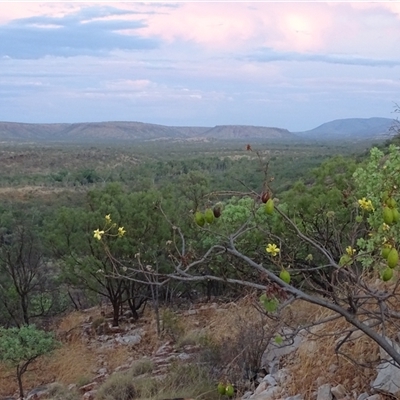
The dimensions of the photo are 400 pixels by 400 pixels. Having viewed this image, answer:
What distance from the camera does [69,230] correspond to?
12.6 metres

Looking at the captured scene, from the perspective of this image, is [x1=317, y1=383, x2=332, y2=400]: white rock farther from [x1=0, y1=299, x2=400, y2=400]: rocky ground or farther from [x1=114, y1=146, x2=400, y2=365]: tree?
[x1=114, y1=146, x2=400, y2=365]: tree

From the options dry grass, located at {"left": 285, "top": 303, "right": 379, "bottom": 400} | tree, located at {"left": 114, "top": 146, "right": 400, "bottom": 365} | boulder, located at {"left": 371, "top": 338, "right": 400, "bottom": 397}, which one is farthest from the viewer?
dry grass, located at {"left": 285, "top": 303, "right": 379, "bottom": 400}

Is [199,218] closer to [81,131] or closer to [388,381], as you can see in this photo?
[388,381]

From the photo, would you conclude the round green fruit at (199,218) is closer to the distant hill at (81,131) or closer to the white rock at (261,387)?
the white rock at (261,387)

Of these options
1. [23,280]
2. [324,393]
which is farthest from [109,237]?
[324,393]

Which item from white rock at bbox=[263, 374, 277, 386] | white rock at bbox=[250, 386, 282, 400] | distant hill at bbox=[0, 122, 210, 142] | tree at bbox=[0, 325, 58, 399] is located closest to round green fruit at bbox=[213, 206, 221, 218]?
white rock at bbox=[250, 386, 282, 400]

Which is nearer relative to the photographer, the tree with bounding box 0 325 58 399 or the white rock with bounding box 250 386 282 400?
the white rock with bounding box 250 386 282 400

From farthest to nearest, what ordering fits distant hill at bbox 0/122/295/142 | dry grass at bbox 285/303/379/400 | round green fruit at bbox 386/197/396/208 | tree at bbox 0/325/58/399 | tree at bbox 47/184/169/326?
1. distant hill at bbox 0/122/295/142
2. tree at bbox 47/184/169/326
3. tree at bbox 0/325/58/399
4. dry grass at bbox 285/303/379/400
5. round green fruit at bbox 386/197/396/208

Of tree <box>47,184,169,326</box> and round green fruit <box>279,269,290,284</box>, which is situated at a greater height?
round green fruit <box>279,269,290,284</box>

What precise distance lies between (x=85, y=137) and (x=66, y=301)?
165 metres

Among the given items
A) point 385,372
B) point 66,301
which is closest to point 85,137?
point 66,301

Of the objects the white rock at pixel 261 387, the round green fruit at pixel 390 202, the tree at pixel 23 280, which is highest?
the round green fruit at pixel 390 202

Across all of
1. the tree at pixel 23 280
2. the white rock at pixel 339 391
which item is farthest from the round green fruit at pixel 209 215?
the tree at pixel 23 280

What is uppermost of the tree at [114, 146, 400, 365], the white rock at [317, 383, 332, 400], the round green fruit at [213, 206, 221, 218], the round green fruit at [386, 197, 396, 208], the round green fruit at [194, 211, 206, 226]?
the round green fruit at [386, 197, 396, 208]
